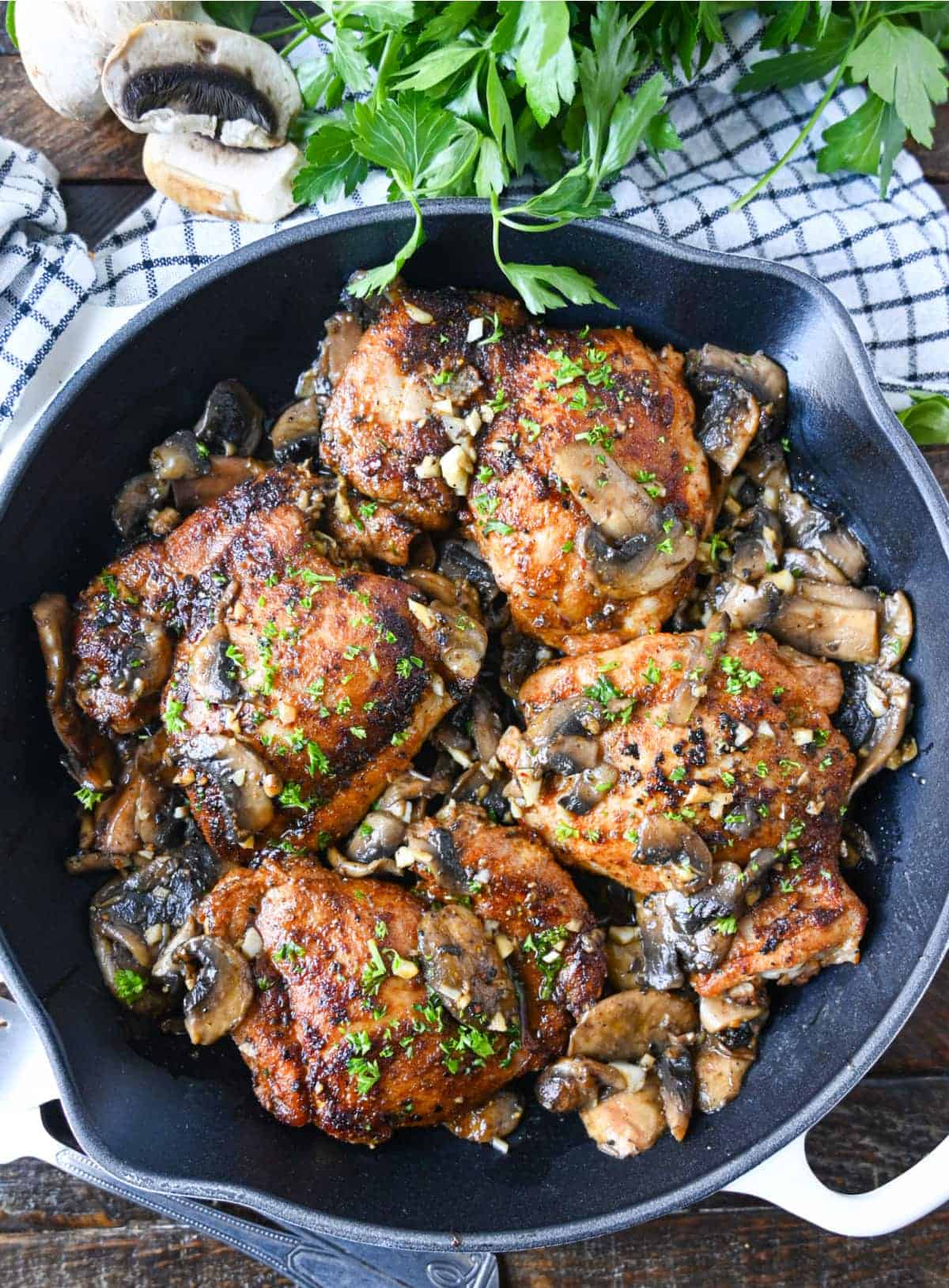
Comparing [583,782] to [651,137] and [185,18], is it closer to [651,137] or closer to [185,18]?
[651,137]

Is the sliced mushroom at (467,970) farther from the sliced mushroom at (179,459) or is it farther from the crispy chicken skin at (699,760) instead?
the sliced mushroom at (179,459)

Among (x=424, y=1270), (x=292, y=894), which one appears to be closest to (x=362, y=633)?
(x=292, y=894)

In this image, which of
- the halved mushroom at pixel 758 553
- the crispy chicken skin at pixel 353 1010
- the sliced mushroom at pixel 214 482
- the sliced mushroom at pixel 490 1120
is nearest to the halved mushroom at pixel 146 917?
the crispy chicken skin at pixel 353 1010

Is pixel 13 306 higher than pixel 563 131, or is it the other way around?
pixel 13 306

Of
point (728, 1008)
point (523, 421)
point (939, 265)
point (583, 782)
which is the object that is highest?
point (523, 421)

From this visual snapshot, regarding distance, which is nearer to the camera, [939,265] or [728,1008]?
[728,1008]

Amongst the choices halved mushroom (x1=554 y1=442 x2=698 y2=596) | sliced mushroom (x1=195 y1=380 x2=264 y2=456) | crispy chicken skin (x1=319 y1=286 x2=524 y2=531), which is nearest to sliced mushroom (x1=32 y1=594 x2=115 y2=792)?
sliced mushroom (x1=195 y1=380 x2=264 y2=456)

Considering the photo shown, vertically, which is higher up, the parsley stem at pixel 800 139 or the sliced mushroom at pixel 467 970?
the parsley stem at pixel 800 139

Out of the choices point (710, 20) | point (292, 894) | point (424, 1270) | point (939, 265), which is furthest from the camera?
point (939, 265)
